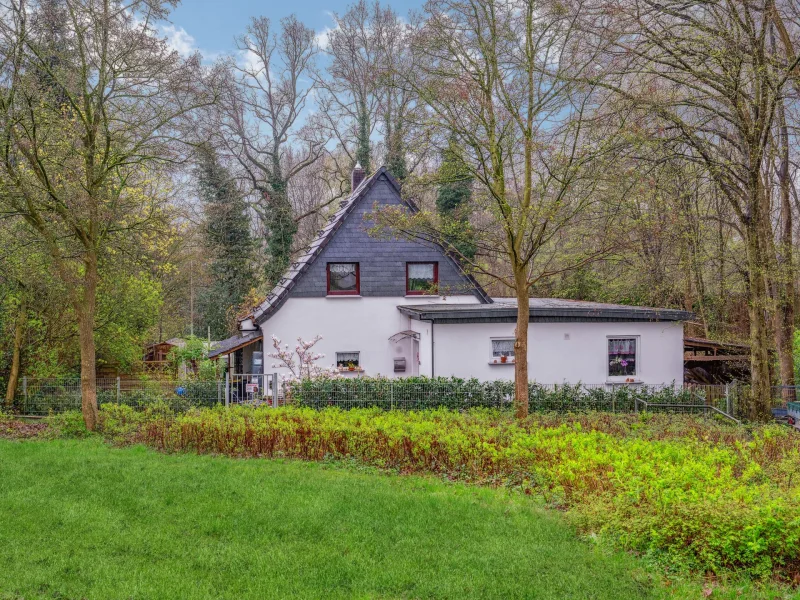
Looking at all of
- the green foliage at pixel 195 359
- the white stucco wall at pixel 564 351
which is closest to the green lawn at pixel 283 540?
the white stucco wall at pixel 564 351

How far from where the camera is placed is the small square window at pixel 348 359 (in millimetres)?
18922

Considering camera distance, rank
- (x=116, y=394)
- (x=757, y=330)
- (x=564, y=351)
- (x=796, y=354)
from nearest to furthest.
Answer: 1. (x=757, y=330)
2. (x=116, y=394)
3. (x=564, y=351)
4. (x=796, y=354)

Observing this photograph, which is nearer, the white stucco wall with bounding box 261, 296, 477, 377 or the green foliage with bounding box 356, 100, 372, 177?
the white stucco wall with bounding box 261, 296, 477, 377

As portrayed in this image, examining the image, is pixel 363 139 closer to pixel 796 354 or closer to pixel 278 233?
pixel 278 233

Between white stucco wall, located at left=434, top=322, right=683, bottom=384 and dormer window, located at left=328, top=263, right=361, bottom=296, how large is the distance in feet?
12.1

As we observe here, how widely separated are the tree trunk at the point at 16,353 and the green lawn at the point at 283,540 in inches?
312

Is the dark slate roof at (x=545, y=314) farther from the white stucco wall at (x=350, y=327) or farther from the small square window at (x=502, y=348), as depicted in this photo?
the white stucco wall at (x=350, y=327)

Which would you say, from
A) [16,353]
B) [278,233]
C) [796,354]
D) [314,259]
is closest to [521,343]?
[314,259]

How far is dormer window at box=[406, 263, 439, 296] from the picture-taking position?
772 inches

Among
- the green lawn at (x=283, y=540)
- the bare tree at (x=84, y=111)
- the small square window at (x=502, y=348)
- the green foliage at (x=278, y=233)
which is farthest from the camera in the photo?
the green foliage at (x=278, y=233)

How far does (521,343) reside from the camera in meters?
12.6

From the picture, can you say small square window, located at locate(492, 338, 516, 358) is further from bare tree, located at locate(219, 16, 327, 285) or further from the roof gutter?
bare tree, located at locate(219, 16, 327, 285)

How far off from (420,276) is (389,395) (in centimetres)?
584

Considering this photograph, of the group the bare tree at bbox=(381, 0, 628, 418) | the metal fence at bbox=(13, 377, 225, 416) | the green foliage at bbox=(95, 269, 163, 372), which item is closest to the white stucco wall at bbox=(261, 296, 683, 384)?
the metal fence at bbox=(13, 377, 225, 416)
